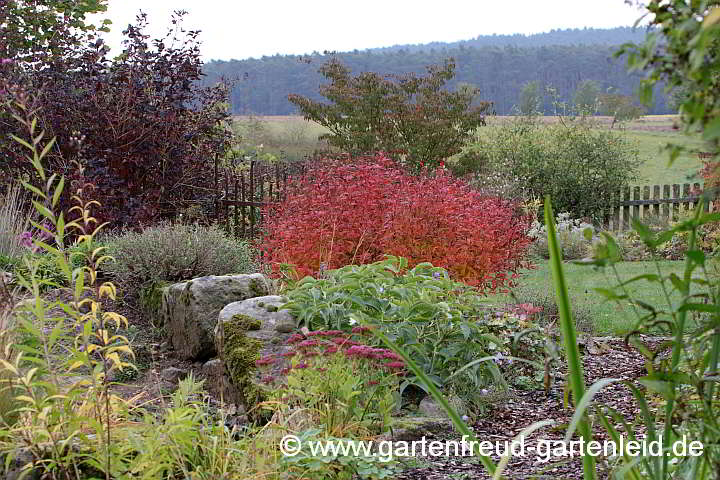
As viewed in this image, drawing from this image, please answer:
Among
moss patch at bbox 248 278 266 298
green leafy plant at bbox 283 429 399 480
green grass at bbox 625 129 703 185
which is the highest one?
green leafy plant at bbox 283 429 399 480

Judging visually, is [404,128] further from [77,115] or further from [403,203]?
[403,203]

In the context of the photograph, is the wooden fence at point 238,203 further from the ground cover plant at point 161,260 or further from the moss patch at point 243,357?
the moss patch at point 243,357

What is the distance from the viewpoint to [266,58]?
4703cm

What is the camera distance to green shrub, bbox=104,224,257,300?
6996mm

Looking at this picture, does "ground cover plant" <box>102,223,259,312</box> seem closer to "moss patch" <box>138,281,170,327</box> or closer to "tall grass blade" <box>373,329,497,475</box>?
"moss patch" <box>138,281,170,327</box>

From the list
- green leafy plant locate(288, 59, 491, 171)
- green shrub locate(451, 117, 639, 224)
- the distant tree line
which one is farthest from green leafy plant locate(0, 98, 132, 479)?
the distant tree line

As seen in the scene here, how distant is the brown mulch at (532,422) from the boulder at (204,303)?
2336 millimetres

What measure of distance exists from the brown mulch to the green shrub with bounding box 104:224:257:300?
357 cm

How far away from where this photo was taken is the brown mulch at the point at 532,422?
3281mm

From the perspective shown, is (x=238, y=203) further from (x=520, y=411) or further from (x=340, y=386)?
(x=340, y=386)

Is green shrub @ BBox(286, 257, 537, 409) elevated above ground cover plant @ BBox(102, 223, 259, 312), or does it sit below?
above

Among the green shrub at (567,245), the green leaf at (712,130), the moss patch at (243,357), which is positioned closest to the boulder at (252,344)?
the moss patch at (243,357)

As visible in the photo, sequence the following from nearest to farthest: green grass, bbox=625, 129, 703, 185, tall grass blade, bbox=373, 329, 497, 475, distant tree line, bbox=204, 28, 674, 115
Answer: tall grass blade, bbox=373, 329, 497, 475, green grass, bbox=625, 129, 703, 185, distant tree line, bbox=204, 28, 674, 115

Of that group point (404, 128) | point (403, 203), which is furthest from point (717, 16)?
point (404, 128)
